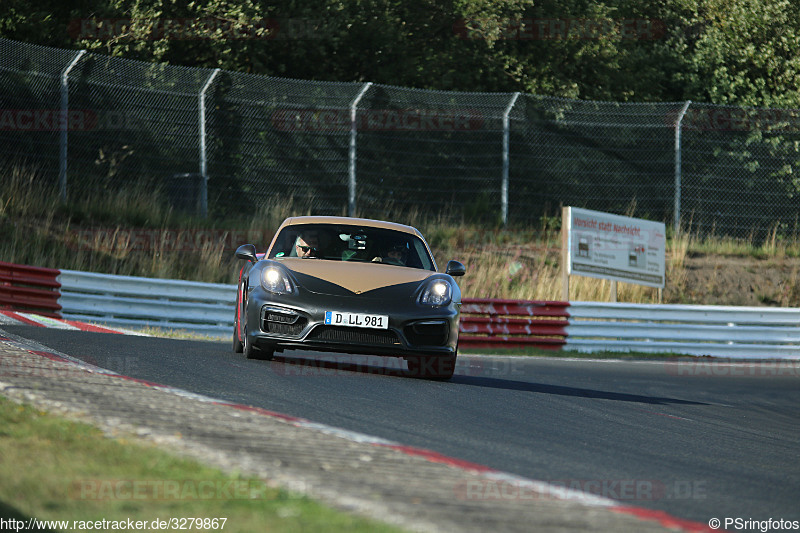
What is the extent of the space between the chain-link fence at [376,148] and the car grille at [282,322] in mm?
11407

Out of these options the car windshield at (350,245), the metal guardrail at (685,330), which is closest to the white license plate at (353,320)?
the car windshield at (350,245)

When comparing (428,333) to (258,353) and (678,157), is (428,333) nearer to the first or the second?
(258,353)

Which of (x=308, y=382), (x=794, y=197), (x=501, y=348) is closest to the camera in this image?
(x=308, y=382)

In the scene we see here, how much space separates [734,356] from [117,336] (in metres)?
10.2

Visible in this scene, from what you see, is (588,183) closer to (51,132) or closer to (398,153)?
(398,153)

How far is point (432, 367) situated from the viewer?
9.61 metres

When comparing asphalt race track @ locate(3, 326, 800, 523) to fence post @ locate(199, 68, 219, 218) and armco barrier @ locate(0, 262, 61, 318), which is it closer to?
armco barrier @ locate(0, 262, 61, 318)

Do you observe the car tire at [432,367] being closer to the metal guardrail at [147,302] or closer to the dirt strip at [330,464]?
the dirt strip at [330,464]

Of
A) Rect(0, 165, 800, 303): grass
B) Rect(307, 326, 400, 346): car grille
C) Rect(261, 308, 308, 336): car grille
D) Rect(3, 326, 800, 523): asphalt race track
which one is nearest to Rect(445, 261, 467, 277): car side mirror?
Rect(3, 326, 800, 523): asphalt race track

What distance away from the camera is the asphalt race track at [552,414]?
17.6 ft

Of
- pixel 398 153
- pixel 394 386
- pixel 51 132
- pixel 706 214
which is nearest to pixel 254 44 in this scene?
pixel 398 153

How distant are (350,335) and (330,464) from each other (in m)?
4.14

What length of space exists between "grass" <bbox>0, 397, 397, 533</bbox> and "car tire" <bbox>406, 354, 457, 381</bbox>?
4939 mm

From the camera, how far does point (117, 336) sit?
11617 millimetres
